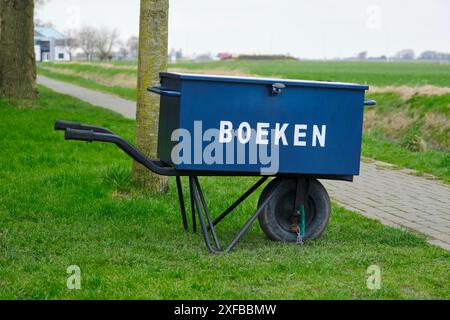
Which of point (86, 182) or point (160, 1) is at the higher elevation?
point (160, 1)

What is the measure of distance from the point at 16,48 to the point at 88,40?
131604 mm

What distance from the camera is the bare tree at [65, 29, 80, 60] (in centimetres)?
15000

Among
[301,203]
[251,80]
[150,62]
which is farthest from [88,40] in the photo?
[251,80]

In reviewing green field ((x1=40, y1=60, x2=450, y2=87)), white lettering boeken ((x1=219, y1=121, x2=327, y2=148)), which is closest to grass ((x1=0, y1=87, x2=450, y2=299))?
white lettering boeken ((x1=219, y1=121, x2=327, y2=148))

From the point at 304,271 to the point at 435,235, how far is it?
7.10ft

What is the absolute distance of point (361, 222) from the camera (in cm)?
805

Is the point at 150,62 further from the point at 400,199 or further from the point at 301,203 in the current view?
the point at 400,199

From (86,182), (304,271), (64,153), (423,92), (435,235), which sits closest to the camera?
(304,271)

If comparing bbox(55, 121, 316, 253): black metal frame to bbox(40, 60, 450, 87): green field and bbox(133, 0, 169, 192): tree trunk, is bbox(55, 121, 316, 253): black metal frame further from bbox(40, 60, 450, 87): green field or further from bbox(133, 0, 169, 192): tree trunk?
bbox(40, 60, 450, 87): green field

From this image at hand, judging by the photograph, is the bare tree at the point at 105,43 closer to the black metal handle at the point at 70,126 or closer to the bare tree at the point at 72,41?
the bare tree at the point at 72,41

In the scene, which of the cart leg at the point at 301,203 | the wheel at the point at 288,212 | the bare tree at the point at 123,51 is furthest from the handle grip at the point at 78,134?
the bare tree at the point at 123,51

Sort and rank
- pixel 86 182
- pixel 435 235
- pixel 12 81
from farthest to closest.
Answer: pixel 12 81
pixel 86 182
pixel 435 235

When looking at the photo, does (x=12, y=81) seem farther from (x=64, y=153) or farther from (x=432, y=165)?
(x=432, y=165)

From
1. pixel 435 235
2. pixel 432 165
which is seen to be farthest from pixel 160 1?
pixel 432 165
